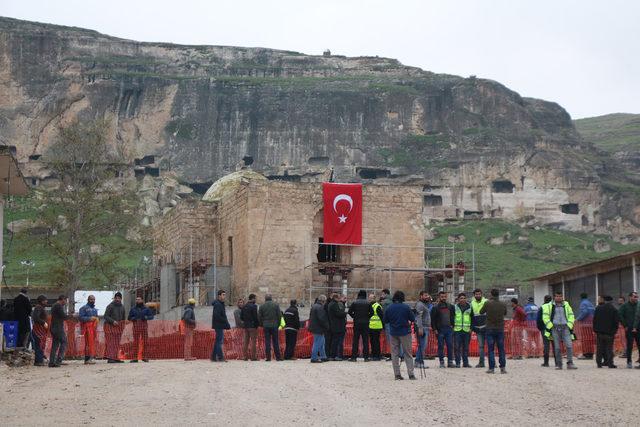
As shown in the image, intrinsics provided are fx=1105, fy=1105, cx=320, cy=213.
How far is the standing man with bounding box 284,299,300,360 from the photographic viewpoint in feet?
71.6

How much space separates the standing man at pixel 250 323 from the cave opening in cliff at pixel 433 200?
7478 cm

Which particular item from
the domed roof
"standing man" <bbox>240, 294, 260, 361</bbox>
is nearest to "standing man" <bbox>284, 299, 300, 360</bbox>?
"standing man" <bbox>240, 294, 260, 361</bbox>

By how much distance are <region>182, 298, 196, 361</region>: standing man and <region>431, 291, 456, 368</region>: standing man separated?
5.03 metres

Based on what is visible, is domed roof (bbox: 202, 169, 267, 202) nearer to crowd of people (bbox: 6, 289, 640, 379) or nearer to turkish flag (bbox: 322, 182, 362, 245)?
turkish flag (bbox: 322, 182, 362, 245)

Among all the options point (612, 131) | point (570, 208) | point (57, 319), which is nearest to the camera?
point (57, 319)

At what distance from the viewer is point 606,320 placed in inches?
741

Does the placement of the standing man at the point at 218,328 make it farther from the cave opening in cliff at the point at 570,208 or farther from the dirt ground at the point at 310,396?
the cave opening in cliff at the point at 570,208

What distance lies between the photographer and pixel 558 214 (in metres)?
97.4

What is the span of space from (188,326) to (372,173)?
8086 centimetres

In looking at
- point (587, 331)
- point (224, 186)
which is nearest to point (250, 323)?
point (587, 331)

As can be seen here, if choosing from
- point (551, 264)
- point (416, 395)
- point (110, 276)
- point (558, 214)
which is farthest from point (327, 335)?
point (558, 214)

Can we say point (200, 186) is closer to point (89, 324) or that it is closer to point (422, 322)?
point (89, 324)

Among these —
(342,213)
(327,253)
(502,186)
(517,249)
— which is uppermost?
(502,186)

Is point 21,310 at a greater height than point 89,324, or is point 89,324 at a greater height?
point 21,310
